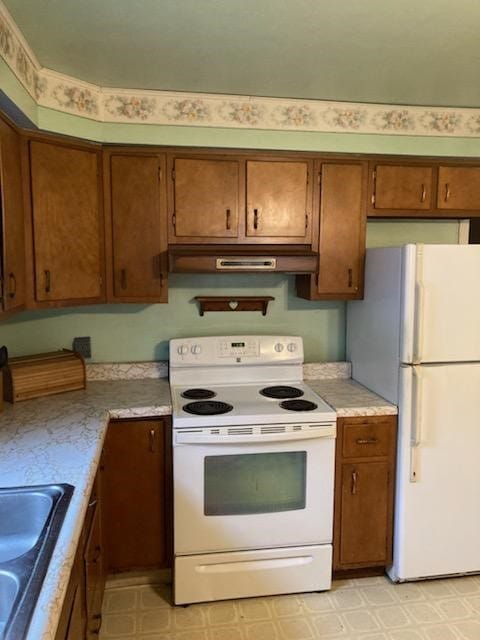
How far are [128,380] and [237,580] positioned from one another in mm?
1200

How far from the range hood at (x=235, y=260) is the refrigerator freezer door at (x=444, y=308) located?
54 centimetres

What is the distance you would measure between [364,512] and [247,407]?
2.65ft

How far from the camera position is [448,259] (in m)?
2.32

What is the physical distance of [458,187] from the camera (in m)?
2.72

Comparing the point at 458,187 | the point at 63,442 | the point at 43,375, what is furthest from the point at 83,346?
the point at 458,187

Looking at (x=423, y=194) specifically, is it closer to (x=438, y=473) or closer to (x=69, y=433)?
(x=438, y=473)

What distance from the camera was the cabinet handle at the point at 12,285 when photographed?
1.99 metres

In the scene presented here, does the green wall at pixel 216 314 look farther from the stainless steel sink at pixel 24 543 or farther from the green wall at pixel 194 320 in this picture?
the stainless steel sink at pixel 24 543

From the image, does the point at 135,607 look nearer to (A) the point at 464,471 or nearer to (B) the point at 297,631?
(B) the point at 297,631

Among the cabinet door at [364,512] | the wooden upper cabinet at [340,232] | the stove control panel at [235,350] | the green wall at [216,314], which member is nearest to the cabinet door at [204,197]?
the green wall at [216,314]

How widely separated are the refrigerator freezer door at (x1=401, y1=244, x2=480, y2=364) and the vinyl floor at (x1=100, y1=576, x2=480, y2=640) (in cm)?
118

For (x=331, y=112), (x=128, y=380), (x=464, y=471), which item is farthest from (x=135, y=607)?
(x=331, y=112)

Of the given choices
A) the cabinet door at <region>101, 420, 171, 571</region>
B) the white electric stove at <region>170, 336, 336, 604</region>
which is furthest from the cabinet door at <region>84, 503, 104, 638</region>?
the white electric stove at <region>170, 336, 336, 604</region>

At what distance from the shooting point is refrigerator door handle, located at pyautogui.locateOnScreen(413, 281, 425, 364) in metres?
2.28
